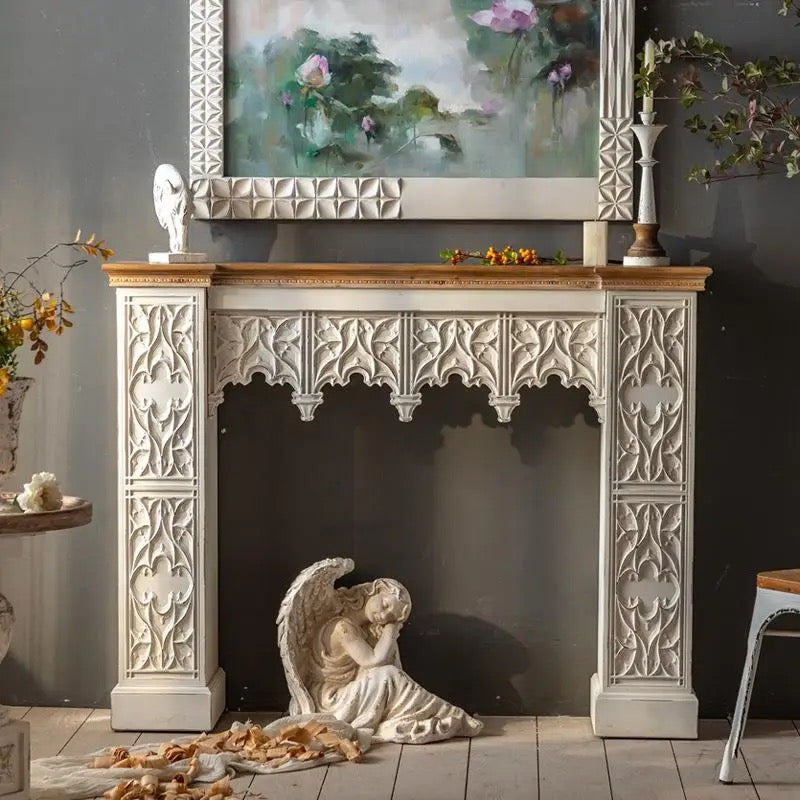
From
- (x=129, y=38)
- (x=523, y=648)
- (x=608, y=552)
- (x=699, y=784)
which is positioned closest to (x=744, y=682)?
(x=699, y=784)

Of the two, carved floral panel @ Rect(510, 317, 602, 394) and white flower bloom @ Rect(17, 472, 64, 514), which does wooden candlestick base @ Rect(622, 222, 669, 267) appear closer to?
carved floral panel @ Rect(510, 317, 602, 394)

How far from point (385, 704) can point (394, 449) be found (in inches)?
33.6

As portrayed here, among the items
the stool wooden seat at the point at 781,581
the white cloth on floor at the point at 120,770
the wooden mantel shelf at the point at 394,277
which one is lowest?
the white cloth on floor at the point at 120,770

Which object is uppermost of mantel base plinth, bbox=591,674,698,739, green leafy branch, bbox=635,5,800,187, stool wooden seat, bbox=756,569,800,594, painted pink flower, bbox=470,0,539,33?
painted pink flower, bbox=470,0,539,33

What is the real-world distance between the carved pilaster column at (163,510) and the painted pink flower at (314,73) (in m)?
0.81

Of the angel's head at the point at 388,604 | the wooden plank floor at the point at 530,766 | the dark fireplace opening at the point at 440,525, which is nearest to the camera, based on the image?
the wooden plank floor at the point at 530,766

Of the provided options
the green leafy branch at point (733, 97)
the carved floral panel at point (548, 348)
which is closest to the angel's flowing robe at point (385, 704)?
the carved floral panel at point (548, 348)

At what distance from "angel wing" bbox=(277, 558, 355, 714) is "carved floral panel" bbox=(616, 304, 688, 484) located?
101 cm

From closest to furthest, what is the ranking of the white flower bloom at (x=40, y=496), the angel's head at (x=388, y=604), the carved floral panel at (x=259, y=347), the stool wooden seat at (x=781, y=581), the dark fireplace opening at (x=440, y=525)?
1. the white flower bloom at (x=40, y=496)
2. the stool wooden seat at (x=781, y=581)
3. the carved floral panel at (x=259, y=347)
4. the angel's head at (x=388, y=604)
5. the dark fireplace opening at (x=440, y=525)

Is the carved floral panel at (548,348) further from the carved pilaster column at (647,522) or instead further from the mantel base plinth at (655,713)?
the mantel base plinth at (655,713)

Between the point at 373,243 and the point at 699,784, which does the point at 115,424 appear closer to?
the point at 373,243

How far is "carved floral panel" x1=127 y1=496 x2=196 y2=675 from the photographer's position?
4297 millimetres

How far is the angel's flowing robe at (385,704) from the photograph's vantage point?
4211mm

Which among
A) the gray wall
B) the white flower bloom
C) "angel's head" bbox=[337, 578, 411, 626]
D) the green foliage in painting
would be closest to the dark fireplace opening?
the gray wall
